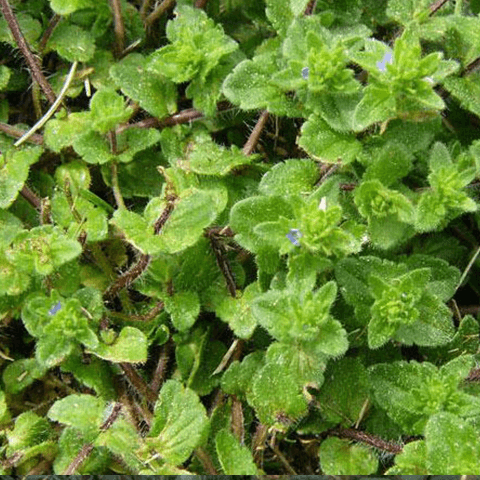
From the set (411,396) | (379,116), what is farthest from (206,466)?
(379,116)

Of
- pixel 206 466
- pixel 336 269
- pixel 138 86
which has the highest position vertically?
pixel 138 86

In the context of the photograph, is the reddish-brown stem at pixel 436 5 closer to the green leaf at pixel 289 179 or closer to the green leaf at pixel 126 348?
the green leaf at pixel 289 179

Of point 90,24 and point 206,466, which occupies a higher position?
point 90,24

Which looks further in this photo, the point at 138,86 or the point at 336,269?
the point at 138,86

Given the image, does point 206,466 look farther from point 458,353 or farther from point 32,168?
point 32,168

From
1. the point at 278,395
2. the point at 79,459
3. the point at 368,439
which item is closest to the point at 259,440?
the point at 278,395

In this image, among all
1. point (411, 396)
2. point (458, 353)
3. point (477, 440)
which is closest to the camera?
point (477, 440)

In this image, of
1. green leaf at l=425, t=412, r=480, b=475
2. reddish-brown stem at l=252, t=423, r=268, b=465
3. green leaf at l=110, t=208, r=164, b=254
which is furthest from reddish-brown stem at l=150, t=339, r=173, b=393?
green leaf at l=425, t=412, r=480, b=475
